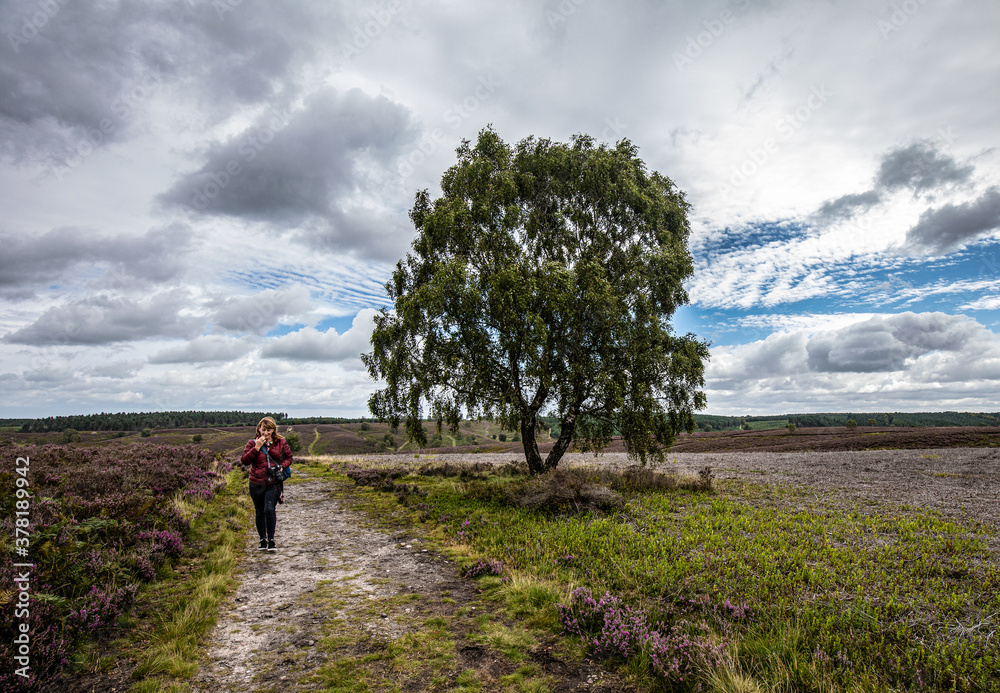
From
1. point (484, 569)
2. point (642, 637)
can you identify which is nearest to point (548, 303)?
point (484, 569)

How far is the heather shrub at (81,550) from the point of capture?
16.5ft

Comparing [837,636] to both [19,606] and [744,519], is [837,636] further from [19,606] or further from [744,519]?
[19,606]

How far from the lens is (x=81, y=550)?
7.29 metres

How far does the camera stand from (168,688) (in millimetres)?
4820

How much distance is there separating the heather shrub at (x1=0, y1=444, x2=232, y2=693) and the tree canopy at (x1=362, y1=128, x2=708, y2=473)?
371 inches

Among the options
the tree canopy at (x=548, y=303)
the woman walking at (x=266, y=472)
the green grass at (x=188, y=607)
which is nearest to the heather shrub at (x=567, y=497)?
the tree canopy at (x=548, y=303)

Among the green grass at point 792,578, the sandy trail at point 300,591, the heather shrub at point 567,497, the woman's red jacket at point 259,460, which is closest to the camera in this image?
the green grass at point 792,578

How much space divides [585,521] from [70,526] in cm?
1147

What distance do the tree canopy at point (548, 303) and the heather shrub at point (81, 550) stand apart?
30.9 feet

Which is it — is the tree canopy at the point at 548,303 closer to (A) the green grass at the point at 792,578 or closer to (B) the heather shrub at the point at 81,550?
(A) the green grass at the point at 792,578

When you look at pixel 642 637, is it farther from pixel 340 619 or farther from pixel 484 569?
pixel 340 619

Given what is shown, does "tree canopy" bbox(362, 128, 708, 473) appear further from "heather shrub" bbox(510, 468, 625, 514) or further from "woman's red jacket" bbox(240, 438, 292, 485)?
"woman's red jacket" bbox(240, 438, 292, 485)

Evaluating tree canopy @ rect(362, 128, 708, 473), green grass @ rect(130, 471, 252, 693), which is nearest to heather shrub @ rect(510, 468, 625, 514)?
tree canopy @ rect(362, 128, 708, 473)

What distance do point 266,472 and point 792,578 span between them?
11.4 m
